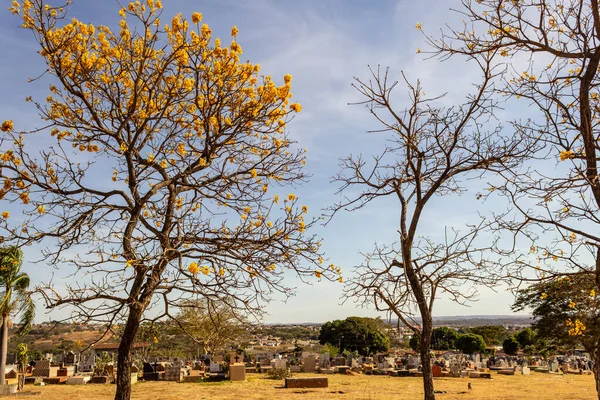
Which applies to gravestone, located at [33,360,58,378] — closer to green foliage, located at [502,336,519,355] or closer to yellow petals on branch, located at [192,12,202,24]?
yellow petals on branch, located at [192,12,202,24]

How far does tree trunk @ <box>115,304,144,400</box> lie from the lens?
612cm

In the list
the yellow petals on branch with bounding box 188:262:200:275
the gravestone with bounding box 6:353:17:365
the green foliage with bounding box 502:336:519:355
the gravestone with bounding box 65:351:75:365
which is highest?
the yellow petals on branch with bounding box 188:262:200:275

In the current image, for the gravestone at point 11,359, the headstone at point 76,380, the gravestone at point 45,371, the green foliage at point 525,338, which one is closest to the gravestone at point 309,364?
the headstone at point 76,380

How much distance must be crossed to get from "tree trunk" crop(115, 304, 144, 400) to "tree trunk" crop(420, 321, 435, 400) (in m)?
3.76

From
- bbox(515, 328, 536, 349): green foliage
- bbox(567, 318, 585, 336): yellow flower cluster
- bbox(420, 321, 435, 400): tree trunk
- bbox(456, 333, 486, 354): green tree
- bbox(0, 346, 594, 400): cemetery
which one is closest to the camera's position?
bbox(420, 321, 435, 400): tree trunk

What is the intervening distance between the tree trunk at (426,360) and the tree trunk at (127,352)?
376cm

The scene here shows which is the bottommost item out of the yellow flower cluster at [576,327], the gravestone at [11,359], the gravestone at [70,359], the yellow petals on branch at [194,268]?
the gravestone at [70,359]

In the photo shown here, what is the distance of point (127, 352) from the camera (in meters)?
6.26

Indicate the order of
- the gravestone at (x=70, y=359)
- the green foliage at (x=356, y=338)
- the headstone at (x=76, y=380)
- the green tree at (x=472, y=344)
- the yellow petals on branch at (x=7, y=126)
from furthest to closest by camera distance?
the green foliage at (x=356, y=338) < the green tree at (x=472, y=344) < the gravestone at (x=70, y=359) < the headstone at (x=76, y=380) < the yellow petals on branch at (x=7, y=126)

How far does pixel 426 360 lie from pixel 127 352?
156 inches

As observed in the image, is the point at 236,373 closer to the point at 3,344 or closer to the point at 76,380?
the point at 76,380

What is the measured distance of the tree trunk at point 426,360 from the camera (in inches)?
259

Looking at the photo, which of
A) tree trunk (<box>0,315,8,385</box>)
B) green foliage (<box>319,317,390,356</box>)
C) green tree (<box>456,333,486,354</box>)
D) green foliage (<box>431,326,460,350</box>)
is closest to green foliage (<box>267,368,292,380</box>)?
tree trunk (<box>0,315,8,385</box>)

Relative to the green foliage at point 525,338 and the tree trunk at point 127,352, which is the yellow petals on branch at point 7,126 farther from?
the green foliage at point 525,338
